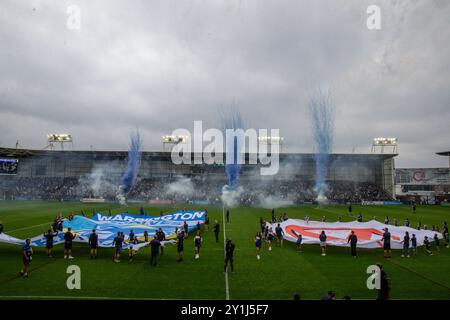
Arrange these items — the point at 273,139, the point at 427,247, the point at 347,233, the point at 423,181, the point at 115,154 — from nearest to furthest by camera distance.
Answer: the point at 427,247, the point at 347,233, the point at 115,154, the point at 273,139, the point at 423,181

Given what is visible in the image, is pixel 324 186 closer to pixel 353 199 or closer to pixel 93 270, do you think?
pixel 353 199

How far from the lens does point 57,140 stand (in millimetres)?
84812

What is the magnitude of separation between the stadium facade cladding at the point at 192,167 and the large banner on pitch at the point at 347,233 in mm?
52101

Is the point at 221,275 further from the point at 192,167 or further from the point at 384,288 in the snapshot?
the point at 192,167

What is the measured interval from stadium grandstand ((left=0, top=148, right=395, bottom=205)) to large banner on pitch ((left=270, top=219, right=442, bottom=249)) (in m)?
45.9

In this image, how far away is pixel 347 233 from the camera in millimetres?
22688

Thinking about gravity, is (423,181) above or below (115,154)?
below

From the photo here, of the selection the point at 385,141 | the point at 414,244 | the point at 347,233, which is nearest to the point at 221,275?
the point at 347,233

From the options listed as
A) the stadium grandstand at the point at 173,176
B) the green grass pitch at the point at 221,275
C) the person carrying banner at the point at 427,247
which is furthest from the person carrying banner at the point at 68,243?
the stadium grandstand at the point at 173,176

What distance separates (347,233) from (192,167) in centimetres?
5983

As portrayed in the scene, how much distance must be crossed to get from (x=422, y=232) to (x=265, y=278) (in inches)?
594

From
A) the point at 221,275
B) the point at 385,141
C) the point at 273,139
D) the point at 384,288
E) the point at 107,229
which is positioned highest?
the point at 273,139

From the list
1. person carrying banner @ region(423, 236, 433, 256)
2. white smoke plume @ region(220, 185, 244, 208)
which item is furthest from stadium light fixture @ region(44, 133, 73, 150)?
person carrying banner @ region(423, 236, 433, 256)
